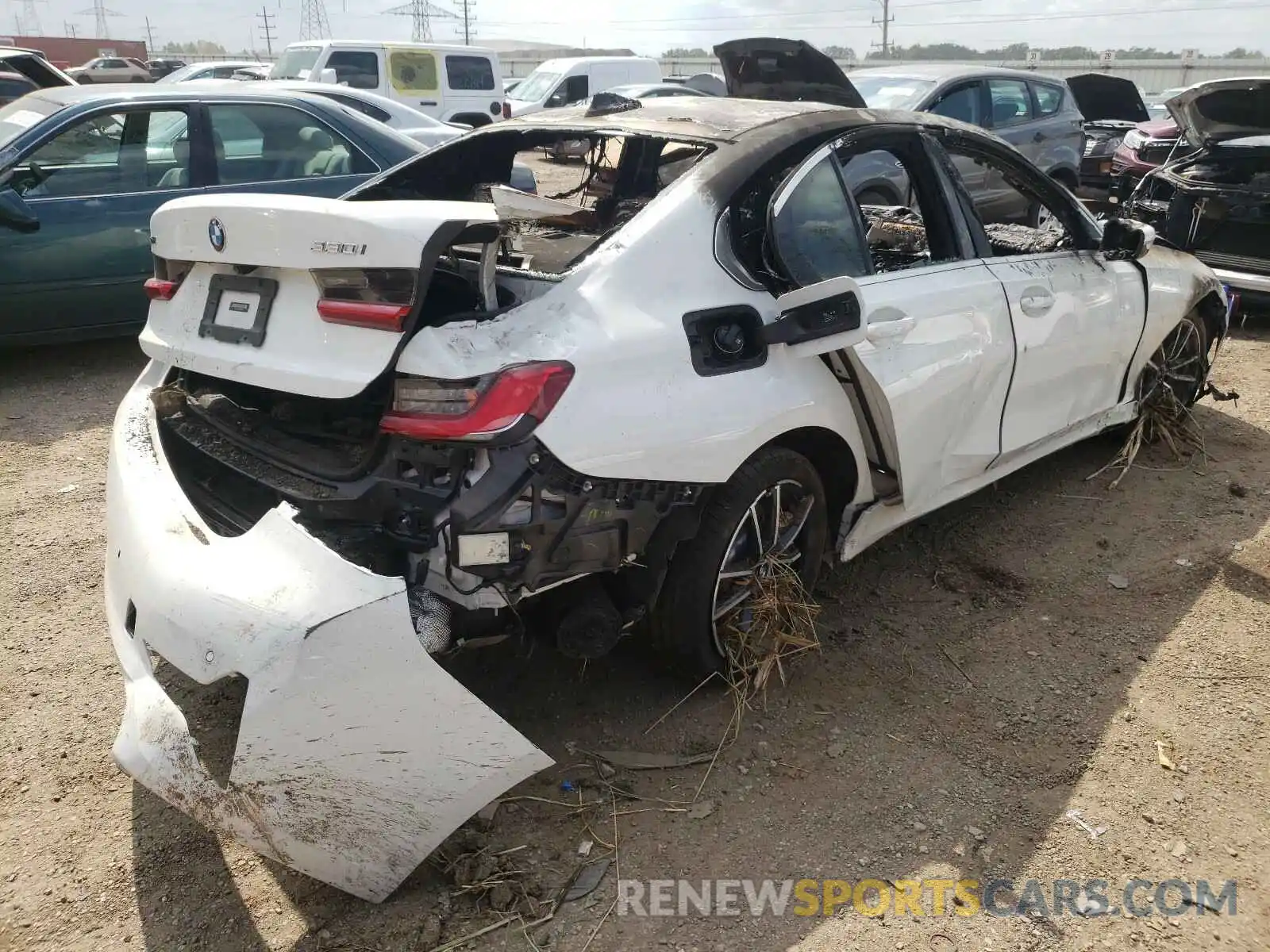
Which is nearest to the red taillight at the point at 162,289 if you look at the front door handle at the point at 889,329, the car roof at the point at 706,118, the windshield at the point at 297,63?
the car roof at the point at 706,118

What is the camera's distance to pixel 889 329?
2.80 metres

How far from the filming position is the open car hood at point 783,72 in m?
4.29

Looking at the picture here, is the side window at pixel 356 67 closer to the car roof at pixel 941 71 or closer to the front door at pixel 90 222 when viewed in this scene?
the car roof at pixel 941 71

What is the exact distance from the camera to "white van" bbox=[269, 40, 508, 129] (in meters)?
14.0

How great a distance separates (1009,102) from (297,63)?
10194 millimetres

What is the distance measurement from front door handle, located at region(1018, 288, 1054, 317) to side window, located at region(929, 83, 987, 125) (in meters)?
5.04

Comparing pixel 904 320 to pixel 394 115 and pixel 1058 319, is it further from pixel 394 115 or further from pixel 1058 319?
pixel 394 115

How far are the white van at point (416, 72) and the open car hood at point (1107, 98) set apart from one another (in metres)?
8.65

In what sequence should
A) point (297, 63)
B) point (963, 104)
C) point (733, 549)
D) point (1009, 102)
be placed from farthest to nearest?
point (297, 63) < point (1009, 102) < point (963, 104) < point (733, 549)

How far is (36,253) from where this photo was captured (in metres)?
5.16

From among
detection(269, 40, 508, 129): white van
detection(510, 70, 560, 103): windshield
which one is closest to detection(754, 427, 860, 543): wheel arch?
detection(269, 40, 508, 129): white van

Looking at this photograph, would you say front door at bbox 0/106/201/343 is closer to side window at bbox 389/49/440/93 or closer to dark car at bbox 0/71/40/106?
dark car at bbox 0/71/40/106

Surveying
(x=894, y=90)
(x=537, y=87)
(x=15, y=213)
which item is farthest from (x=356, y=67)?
(x=15, y=213)

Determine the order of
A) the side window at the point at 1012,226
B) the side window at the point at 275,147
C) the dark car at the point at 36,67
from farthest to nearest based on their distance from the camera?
the dark car at the point at 36,67
the side window at the point at 275,147
the side window at the point at 1012,226
